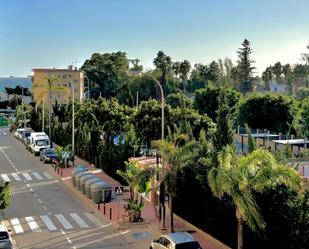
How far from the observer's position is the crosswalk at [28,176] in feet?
154

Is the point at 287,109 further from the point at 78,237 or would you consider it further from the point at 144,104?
the point at 78,237

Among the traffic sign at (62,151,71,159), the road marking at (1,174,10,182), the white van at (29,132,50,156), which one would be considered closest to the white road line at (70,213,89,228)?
the road marking at (1,174,10,182)

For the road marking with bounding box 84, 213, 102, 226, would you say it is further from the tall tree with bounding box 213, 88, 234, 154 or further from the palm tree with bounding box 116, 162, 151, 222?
the tall tree with bounding box 213, 88, 234, 154

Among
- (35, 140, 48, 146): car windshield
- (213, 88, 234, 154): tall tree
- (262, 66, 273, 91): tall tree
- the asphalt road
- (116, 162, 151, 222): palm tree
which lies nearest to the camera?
(213, 88, 234, 154): tall tree

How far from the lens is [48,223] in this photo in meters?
30.9

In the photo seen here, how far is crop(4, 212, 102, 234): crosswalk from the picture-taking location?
2966cm

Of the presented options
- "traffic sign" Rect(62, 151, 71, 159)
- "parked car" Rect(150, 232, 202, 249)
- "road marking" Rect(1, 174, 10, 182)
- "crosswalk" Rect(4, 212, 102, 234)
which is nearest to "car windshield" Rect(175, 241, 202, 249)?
"parked car" Rect(150, 232, 202, 249)

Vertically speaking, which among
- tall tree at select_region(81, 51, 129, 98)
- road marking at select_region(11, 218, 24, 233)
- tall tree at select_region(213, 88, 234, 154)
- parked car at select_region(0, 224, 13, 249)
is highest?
tall tree at select_region(81, 51, 129, 98)

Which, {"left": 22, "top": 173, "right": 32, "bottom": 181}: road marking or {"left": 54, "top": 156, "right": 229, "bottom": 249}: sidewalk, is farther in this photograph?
{"left": 22, "top": 173, "right": 32, "bottom": 181}: road marking

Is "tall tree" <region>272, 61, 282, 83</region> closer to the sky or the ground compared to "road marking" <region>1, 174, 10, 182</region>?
closer to the sky

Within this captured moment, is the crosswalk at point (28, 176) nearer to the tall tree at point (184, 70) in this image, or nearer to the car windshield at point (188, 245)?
the car windshield at point (188, 245)

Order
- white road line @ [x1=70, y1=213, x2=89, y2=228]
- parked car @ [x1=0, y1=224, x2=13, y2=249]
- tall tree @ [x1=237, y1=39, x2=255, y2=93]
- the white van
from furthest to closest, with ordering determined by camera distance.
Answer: tall tree @ [x1=237, y1=39, x2=255, y2=93] → the white van → white road line @ [x1=70, y1=213, x2=89, y2=228] → parked car @ [x1=0, y1=224, x2=13, y2=249]

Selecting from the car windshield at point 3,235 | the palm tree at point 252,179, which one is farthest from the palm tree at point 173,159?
the car windshield at point 3,235

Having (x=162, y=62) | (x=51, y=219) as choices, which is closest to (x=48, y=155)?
(x=51, y=219)
